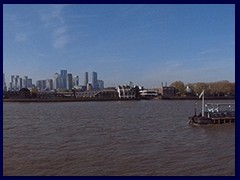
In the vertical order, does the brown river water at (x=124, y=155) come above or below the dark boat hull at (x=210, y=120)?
below

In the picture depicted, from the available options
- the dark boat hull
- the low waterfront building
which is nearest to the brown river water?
the dark boat hull

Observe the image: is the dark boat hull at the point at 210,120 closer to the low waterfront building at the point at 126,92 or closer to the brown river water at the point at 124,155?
the brown river water at the point at 124,155

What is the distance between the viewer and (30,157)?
846 cm

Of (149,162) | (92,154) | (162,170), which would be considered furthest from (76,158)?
(162,170)

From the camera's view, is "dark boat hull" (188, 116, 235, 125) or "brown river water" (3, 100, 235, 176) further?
"dark boat hull" (188, 116, 235, 125)

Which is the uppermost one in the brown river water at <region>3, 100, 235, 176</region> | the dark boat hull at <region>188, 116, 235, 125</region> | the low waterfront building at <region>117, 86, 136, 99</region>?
the low waterfront building at <region>117, 86, 136, 99</region>

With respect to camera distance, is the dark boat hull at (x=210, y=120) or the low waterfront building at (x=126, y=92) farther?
the low waterfront building at (x=126, y=92)

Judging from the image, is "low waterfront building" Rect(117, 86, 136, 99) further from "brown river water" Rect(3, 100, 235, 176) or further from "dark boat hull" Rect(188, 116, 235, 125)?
"brown river water" Rect(3, 100, 235, 176)

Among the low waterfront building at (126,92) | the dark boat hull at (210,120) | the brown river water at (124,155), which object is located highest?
the low waterfront building at (126,92)

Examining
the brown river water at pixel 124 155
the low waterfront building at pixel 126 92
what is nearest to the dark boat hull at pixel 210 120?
the brown river water at pixel 124 155

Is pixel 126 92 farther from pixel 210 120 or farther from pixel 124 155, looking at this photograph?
pixel 124 155

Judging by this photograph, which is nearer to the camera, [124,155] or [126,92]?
[124,155]

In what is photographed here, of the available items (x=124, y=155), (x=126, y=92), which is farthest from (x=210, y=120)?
(x=126, y=92)

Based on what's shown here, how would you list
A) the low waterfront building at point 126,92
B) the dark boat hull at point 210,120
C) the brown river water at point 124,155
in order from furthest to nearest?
the low waterfront building at point 126,92
the dark boat hull at point 210,120
the brown river water at point 124,155
